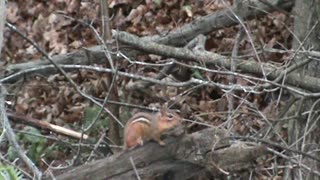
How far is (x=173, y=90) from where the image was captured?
25.2 feet

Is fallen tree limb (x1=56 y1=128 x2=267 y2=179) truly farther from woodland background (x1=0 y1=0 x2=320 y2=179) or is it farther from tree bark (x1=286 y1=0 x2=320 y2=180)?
tree bark (x1=286 y1=0 x2=320 y2=180)

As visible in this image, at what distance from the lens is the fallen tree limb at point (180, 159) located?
4578mm

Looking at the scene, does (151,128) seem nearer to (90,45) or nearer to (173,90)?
(173,90)

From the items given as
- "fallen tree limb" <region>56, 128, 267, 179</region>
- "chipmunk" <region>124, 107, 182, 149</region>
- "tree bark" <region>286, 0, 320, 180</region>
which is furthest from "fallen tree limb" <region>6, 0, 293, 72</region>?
"fallen tree limb" <region>56, 128, 267, 179</region>

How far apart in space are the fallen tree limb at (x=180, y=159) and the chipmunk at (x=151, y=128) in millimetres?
56

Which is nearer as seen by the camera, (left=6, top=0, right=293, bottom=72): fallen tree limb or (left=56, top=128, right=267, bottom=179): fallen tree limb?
(left=56, top=128, right=267, bottom=179): fallen tree limb

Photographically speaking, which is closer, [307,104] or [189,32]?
[307,104]

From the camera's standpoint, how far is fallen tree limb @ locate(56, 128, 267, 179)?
4.58 meters

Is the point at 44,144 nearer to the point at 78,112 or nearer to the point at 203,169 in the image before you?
the point at 78,112

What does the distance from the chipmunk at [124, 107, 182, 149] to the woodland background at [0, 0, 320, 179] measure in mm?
62

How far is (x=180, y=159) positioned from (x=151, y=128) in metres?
0.24

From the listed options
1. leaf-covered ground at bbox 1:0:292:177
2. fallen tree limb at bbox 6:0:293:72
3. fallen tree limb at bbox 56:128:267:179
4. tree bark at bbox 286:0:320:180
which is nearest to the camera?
fallen tree limb at bbox 56:128:267:179

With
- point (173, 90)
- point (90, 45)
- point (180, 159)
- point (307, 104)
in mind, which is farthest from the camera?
point (90, 45)

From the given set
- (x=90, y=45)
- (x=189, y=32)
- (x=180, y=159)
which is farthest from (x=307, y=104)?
(x=90, y=45)
